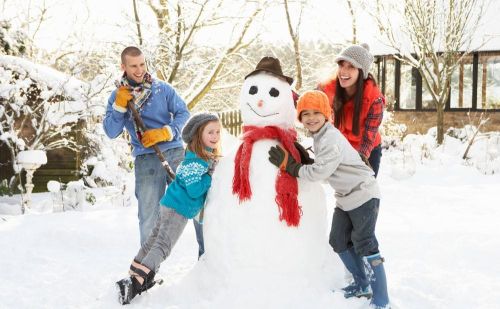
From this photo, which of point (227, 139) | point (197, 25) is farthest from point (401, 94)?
point (197, 25)

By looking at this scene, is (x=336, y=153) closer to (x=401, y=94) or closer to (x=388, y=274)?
(x=388, y=274)

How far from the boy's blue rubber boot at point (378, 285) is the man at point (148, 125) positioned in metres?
1.55

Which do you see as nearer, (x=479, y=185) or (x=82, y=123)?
(x=479, y=185)

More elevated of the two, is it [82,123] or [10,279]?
[82,123]

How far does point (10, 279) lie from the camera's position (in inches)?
146

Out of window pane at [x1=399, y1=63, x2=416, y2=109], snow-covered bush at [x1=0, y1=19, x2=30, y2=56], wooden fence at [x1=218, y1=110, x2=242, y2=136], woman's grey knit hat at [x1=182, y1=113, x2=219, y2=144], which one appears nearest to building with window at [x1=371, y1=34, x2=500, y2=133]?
window pane at [x1=399, y1=63, x2=416, y2=109]

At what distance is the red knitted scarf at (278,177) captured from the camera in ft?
9.96

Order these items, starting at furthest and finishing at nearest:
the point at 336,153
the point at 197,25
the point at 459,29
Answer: the point at 459,29
the point at 197,25
the point at 336,153

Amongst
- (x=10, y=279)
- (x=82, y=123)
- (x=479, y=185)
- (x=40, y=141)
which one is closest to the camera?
(x=10, y=279)

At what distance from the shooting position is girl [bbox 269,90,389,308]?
298 cm

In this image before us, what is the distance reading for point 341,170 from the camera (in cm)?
305

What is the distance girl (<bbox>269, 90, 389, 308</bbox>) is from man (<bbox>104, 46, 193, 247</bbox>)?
37.4 inches

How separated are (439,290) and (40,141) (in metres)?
7.06

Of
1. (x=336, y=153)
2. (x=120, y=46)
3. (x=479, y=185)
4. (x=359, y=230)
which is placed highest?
(x=120, y=46)
